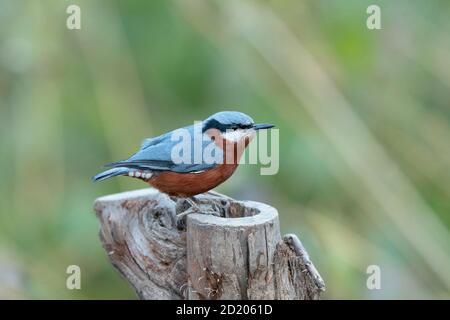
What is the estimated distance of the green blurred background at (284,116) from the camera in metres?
4.11

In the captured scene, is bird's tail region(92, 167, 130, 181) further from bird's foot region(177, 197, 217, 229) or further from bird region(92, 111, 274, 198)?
bird's foot region(177, 197, 217, 229)

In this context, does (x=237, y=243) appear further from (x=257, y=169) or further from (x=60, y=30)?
(x=60, y=30)

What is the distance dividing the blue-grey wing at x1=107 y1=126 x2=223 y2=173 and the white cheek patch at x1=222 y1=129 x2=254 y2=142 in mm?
63

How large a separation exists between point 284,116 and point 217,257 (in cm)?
168

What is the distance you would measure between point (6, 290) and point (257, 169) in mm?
1530

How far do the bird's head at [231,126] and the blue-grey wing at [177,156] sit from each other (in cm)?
6

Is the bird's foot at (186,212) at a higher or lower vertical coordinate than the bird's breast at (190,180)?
lower

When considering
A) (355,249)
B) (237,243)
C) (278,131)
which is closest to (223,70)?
(278,131)

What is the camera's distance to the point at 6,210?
4570 millimetres

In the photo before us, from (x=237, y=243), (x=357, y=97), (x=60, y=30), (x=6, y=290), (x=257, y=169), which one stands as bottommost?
(x=6, y=290)

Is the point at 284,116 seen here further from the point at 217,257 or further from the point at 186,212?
the point at 217,257

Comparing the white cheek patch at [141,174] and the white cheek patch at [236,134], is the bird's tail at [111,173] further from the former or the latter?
the white cheek patch at [236,134]

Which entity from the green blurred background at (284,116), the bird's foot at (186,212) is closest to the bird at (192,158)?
the bird's foot at (186,212)

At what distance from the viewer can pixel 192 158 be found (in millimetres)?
3195
